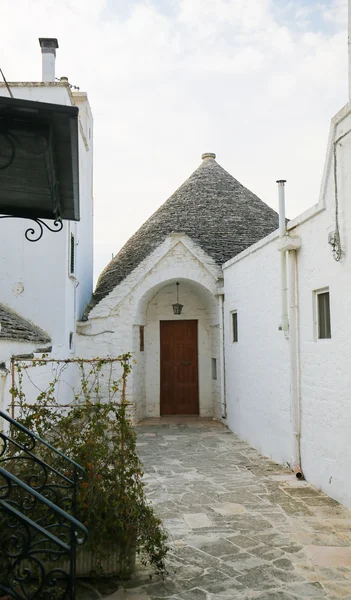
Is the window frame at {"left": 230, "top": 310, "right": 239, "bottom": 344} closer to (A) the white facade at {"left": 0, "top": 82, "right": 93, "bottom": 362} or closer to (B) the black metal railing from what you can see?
(A) the white facade at {"left": 0, "top": 82, "right": 93, "bottom": 362}

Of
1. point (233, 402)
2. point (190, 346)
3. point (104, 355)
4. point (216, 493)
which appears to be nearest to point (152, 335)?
point (190, 346)

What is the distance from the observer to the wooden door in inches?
568

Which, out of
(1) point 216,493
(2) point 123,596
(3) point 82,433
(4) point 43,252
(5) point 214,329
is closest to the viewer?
(2) point 123,596

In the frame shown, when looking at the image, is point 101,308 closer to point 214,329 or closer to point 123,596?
point 214,329

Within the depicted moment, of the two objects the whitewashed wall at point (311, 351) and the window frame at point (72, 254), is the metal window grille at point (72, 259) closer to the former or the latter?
the window frame at point (72, 254)

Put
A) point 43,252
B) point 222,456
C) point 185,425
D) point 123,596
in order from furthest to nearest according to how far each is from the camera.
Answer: point 185,425
point 43,252
point 222,456
point 123,596

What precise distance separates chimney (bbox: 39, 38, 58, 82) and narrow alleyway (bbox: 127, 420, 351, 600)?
30.5 feet

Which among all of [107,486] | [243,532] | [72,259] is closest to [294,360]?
[243,532]

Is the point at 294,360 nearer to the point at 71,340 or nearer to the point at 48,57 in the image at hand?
the point at 71,340

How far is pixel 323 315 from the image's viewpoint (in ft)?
23.0

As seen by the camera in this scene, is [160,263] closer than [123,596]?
No

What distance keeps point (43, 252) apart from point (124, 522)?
8.20 metres

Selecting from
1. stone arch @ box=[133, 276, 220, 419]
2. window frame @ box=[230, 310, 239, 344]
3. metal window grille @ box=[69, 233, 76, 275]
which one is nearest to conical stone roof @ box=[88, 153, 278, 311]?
stone arch @ box=[133, 276, 220, 419]

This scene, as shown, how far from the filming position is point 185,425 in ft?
Result: 41.5
